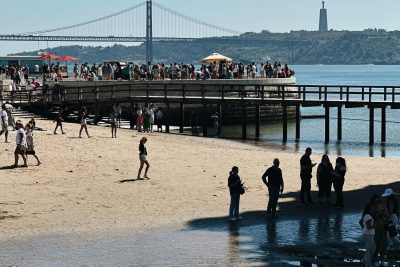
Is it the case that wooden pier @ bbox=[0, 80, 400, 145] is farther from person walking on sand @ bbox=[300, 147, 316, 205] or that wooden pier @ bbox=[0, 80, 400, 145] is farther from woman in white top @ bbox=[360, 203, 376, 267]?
woman in white top @ bbox=[360, 203, 376, 267]

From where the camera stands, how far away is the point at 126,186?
25734mm

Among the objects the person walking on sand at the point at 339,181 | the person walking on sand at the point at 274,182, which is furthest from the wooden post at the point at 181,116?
the person walking on sand at the point at 274,182

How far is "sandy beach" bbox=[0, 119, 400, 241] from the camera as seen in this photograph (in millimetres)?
21312

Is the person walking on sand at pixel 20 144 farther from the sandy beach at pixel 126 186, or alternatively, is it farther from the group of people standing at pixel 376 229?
the group of people standing at pixel 376 229

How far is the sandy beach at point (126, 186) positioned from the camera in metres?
21.3

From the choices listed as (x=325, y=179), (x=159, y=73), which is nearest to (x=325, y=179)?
(x=325, y=179)

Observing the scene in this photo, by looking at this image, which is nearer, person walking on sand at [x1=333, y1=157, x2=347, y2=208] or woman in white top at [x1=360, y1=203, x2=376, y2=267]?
woman in white top at [x1=360, y1=203, x2=376, y2=267]

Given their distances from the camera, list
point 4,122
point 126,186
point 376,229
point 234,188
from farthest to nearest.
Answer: point 4,122, point 126,186, point 234,188, point 376,229


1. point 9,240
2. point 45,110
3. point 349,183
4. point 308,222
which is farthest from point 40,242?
point 45,110

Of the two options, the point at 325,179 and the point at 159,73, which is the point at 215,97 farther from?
the point at 325,179

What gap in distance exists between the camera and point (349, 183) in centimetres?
2756

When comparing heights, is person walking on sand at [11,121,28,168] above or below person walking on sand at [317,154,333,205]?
above

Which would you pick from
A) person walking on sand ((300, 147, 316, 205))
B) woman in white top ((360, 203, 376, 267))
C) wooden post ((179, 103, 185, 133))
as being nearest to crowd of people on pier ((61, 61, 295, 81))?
wooden post ((179, 103, 185, 133))

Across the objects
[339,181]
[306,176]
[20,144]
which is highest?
[20,144]
